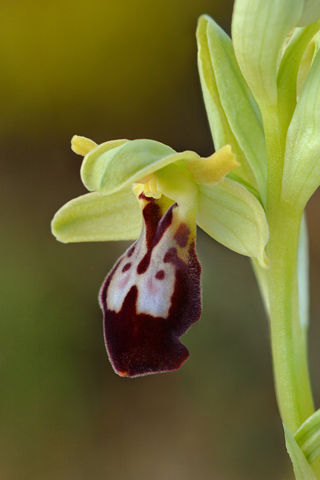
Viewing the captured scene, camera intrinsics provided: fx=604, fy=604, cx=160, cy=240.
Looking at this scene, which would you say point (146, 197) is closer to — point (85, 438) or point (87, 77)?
point (85, 438)

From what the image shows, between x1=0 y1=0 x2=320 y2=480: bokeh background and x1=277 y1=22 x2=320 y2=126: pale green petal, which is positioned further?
x1=0 y1=0 x2=320 y2=480: bokeh background

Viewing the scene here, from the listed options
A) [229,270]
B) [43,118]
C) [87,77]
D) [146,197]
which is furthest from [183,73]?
[146,197]

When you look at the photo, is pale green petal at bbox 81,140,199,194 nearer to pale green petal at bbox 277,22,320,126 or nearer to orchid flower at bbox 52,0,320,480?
orchid flower at bbox 52,0,320,480

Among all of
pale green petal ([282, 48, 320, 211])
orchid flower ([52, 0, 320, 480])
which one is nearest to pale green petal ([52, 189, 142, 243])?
orchid flower ([52, 0, 320, 480])

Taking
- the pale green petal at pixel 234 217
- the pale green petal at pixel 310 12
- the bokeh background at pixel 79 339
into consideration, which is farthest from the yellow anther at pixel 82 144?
the bokeh background at pixel 79 339

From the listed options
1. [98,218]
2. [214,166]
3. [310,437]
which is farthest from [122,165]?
[310,437]

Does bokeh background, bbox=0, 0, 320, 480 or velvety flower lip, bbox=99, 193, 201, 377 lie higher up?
velvety flower lip, bbox=99, 193, 201, 377

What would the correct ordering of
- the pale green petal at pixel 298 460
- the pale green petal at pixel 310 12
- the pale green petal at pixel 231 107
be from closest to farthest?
the pale green petal at pixel 310 12 < the pale green petal at pixel 298 460 < the pale green petal at pixel 231 107

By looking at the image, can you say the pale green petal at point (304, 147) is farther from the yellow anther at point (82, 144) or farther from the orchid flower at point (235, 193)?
the yellow anther at point (82, 144)
